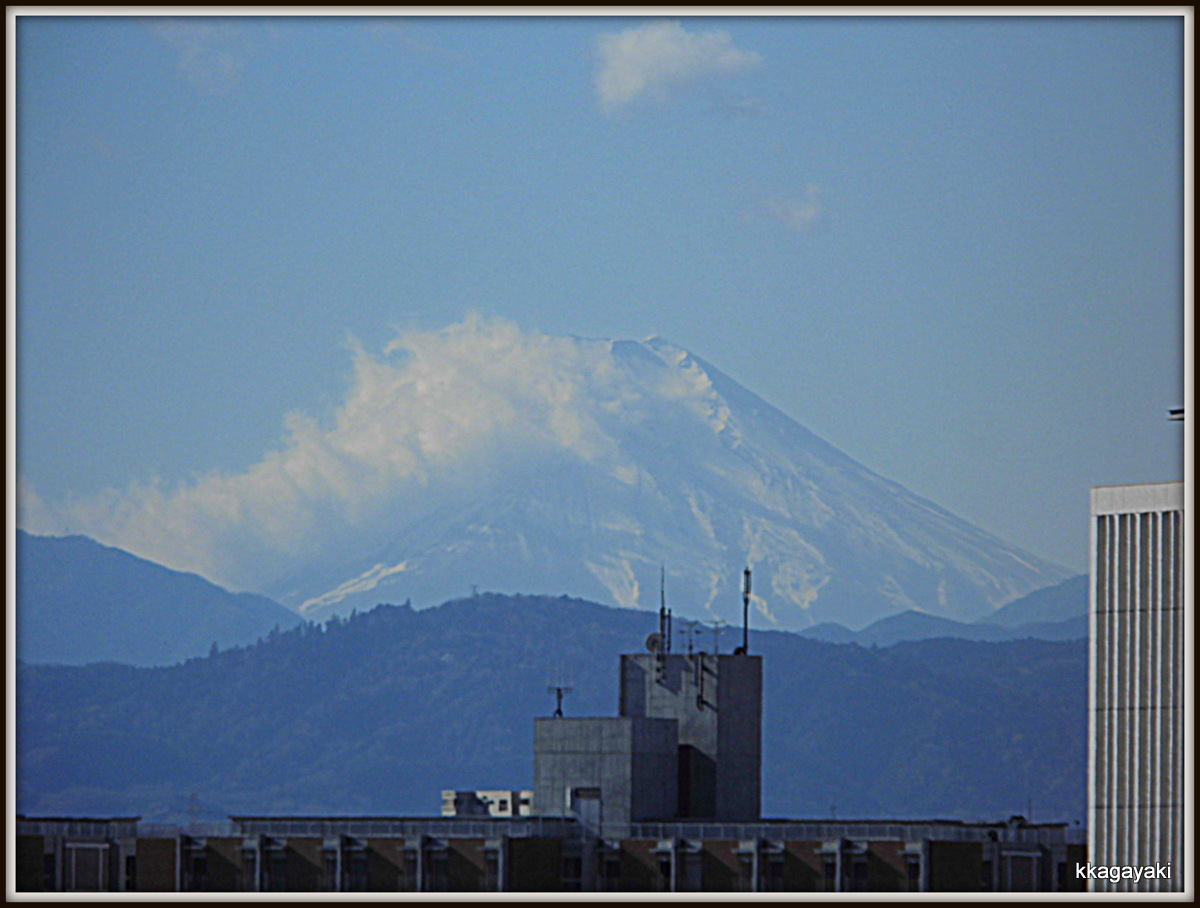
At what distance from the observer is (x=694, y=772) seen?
169 ft

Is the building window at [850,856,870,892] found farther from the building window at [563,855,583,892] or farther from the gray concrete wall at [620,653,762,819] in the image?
the gray concrete wall at [620,653,762,819]

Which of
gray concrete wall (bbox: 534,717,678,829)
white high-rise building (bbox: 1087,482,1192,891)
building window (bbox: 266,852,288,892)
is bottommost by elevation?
building window (bbox: 266,852,288,892)

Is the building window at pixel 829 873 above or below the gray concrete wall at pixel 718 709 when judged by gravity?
below

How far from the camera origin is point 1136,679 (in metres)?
25.7

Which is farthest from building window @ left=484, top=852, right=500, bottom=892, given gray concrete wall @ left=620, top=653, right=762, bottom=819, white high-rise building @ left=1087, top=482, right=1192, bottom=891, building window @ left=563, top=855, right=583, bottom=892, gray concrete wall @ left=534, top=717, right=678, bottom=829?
white high-rise building @ left=1087, top=482, right=1192, bottom=891

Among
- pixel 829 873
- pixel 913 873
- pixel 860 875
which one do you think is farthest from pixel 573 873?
pixel 913 873

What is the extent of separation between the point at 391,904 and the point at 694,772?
36127 millimetres

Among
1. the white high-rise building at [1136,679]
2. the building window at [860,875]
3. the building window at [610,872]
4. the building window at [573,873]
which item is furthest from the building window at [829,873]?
the white high-rise building at [1136,679]

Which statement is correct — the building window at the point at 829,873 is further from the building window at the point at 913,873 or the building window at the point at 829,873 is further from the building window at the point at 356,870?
the building window at the point at 356,870

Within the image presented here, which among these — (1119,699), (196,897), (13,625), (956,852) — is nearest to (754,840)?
(956,852)

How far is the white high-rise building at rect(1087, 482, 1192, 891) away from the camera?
25.1 meters

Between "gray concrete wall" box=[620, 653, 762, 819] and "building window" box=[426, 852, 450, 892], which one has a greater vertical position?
"gray concrete wall" box=[620, 653, 762, 819]

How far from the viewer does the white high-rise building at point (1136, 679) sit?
25.1m

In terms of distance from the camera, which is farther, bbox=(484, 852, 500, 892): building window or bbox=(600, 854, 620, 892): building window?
bbox=(600, 854, 620, 892): building window
